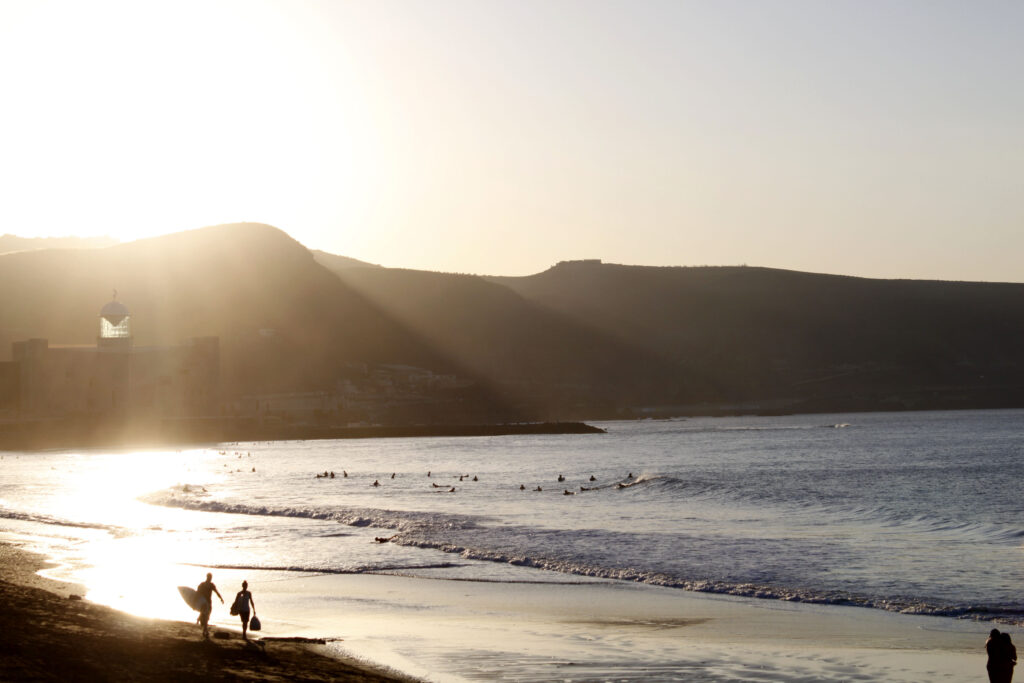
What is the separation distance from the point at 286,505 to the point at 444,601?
21.2 m

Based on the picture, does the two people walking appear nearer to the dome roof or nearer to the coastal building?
the coastal building

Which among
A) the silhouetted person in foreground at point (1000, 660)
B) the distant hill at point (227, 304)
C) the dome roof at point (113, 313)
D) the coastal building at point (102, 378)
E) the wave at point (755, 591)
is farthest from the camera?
the distant hill at point (227, 304)

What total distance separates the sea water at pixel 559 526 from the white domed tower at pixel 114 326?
144ft

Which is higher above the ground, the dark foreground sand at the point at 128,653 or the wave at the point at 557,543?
the wave at the point at 557,543

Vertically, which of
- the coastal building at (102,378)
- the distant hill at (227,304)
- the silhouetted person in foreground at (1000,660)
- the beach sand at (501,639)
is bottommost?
the beach sand at (501,639)

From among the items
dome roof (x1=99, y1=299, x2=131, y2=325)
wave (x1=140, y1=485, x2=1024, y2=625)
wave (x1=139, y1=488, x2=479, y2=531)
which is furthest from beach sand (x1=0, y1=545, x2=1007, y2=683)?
dome roof (x1=99, y1=299, x2=131, y2=325)

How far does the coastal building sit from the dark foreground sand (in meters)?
98.7

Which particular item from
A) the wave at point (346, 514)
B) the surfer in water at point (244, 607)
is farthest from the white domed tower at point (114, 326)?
the surfer in water at point (244, 607)

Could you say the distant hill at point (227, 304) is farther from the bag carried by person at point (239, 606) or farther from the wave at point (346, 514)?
the bag carried by person at point (239, 606)

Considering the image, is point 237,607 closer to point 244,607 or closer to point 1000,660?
point 244,607

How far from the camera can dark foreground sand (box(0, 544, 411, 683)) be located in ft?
44.0

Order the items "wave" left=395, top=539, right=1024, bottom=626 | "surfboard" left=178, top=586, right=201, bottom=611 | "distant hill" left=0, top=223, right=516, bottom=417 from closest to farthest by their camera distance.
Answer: "surfboard" left=178, top=586, right=201, bottom=611
"wave" left=395, top=539, right=1024, bottom=626
"distant hill" left=0, top=223, right=516, bottom=417

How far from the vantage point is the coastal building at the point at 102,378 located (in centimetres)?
11069

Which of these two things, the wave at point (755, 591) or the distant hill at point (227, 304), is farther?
the distant hill at point (227, 304)
